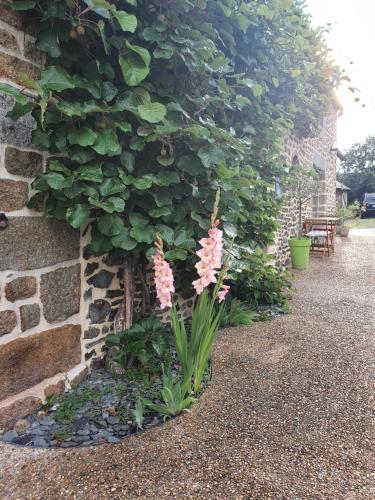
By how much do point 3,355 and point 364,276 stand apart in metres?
6.06

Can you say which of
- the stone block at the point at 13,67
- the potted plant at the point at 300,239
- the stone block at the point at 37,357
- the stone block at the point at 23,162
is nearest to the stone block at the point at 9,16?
the stone block at the point at 13,67

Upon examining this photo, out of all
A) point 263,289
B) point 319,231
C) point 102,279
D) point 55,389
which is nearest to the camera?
point 55,389

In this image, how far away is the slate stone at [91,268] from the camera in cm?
246

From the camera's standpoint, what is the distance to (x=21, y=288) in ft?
6.51

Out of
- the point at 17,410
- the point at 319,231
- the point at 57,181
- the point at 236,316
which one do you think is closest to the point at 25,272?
the point at 57,181

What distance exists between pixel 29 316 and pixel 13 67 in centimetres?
137

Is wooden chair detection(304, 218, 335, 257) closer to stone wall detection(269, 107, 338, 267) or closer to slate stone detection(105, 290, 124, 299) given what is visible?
stone wall detection(269, 107, 338, 267)

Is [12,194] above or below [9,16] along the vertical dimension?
below

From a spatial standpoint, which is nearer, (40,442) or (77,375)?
(40,442)

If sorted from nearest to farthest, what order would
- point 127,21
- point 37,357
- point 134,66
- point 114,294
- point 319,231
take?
point 127,21, point 134,66, point 37,357, point 114,294, point 319,231

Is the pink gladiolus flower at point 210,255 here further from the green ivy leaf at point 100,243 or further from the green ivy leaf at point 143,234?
the green ivy leaf at point 100,243

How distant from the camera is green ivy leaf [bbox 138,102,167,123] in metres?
1.97

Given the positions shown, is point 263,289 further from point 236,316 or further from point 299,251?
point 299,251

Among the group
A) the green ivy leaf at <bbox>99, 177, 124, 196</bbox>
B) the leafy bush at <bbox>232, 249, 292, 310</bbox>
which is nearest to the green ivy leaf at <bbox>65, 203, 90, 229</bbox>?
the green ivy leaf at <bbox>99, 177, 124, 196</bbox>
